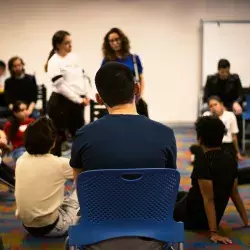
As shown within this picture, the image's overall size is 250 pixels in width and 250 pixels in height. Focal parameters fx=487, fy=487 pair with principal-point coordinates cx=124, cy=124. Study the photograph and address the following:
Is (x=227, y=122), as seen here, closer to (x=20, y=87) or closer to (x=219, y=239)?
(x=219, y=239)

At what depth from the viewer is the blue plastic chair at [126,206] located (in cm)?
176

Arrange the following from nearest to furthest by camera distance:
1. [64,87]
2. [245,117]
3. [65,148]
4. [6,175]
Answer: [6,175], [64,87], [245,117], [65,148]

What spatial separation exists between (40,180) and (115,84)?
4.34 feet

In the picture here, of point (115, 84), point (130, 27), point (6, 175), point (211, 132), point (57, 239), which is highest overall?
point (130, 27)

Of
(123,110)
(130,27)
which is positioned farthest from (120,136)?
(130,27)

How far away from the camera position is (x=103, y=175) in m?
1.75

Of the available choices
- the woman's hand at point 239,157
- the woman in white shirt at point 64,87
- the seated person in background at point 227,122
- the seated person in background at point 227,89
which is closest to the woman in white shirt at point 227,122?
the seated person in background at point 227,122

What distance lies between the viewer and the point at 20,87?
598 cm

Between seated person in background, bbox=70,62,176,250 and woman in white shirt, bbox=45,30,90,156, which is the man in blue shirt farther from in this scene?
woman in white shirt, bbox=45,30,90,156

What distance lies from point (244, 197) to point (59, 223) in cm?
169

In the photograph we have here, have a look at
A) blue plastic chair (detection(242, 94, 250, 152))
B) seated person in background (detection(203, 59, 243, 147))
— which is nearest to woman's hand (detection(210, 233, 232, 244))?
blue plastic chair (detection(242, 94, 250, 152))

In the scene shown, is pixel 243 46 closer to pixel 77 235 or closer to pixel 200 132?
pixel 200 132

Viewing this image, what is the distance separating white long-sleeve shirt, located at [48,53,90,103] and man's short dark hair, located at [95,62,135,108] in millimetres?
3114

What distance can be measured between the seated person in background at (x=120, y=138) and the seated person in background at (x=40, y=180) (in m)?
1.12
